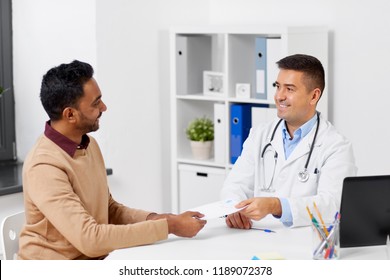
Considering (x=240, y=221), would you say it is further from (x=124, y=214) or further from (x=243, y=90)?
(x=243, y=90)

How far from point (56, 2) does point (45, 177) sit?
6.70 ft

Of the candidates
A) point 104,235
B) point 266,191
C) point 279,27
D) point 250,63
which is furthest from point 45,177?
point 250,63

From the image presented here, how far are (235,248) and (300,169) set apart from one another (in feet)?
1.89

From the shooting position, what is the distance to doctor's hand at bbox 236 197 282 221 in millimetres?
2523

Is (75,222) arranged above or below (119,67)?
below

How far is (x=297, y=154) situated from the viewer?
285 centimetres

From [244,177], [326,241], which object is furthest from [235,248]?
[244,177]

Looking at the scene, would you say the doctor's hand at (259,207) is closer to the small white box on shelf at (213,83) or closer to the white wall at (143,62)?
the white wall at (143,62)

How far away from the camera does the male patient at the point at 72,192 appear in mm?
2346

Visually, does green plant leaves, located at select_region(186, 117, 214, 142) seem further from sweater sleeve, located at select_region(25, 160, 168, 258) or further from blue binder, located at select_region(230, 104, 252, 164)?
sweater sleeve, located at select_region(25, 160, 168, 258)

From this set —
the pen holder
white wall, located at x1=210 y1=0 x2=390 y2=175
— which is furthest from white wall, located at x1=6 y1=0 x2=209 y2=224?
the pen holder

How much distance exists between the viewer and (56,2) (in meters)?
4.18

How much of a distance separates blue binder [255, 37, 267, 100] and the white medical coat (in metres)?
1.16

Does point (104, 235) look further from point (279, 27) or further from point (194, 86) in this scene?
point (194, 86)
